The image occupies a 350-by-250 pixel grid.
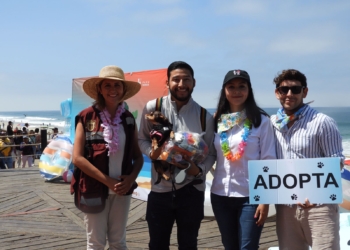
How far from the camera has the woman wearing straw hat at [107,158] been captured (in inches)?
104

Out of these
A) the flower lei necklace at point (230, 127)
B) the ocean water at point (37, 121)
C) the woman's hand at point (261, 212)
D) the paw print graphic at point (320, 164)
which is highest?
the ocean water at point (37, 121)

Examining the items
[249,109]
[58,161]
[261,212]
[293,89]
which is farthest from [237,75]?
[58,161]

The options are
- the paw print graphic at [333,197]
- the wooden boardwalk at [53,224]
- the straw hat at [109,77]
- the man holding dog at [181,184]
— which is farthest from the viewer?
the wooden boardwalk at [53,224]

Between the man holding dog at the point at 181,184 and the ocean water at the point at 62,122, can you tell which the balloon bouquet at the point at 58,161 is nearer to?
the ocean water at the point at 62,122

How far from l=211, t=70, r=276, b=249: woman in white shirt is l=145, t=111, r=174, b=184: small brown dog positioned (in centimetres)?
32

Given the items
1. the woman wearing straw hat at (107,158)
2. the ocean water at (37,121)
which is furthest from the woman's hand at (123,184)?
the ocean water at (37,121)

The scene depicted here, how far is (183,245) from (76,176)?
869mm

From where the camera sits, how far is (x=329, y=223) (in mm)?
2262

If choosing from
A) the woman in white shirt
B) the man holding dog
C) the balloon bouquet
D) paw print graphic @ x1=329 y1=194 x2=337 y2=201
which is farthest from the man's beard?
the balloon bouquet

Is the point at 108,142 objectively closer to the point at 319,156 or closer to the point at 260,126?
the point at 260,126

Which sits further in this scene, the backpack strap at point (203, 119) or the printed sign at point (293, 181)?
the backpack strap at point (203, 119)

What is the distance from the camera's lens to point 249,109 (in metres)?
2.51

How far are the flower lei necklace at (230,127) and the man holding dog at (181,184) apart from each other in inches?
5.1

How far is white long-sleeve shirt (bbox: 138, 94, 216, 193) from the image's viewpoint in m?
2.61
